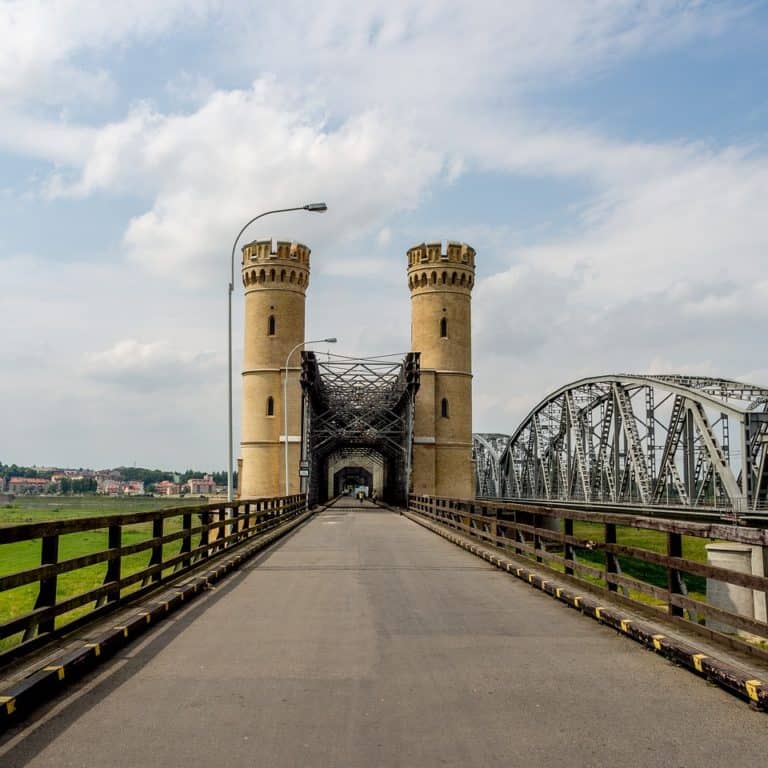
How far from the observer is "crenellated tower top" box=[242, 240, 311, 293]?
190 ft

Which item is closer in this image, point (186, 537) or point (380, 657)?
point (380, 657)

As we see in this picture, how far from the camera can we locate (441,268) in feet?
191

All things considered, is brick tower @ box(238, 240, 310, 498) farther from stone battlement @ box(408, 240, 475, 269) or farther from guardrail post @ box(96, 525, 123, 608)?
guardrail post @ box(96, 525, 123, 608)

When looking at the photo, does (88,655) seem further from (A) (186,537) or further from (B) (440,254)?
(B) (440,254)

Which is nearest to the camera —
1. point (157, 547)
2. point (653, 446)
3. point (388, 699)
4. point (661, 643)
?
point (388, 699)

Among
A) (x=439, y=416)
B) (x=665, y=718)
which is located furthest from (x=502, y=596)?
(x=439, y=416)

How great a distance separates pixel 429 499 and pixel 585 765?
A: 30.7 metres

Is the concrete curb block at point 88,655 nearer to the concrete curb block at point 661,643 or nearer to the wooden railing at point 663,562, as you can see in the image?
the concrete curb block at point 661,643

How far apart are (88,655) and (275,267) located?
52.4m

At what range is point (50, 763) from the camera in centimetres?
464

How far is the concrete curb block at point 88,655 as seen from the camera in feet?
18.1

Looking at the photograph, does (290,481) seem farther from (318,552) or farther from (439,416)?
(318,552)

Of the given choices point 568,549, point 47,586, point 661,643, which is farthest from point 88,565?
point 568,549

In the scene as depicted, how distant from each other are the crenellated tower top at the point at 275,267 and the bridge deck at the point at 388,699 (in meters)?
49.0
